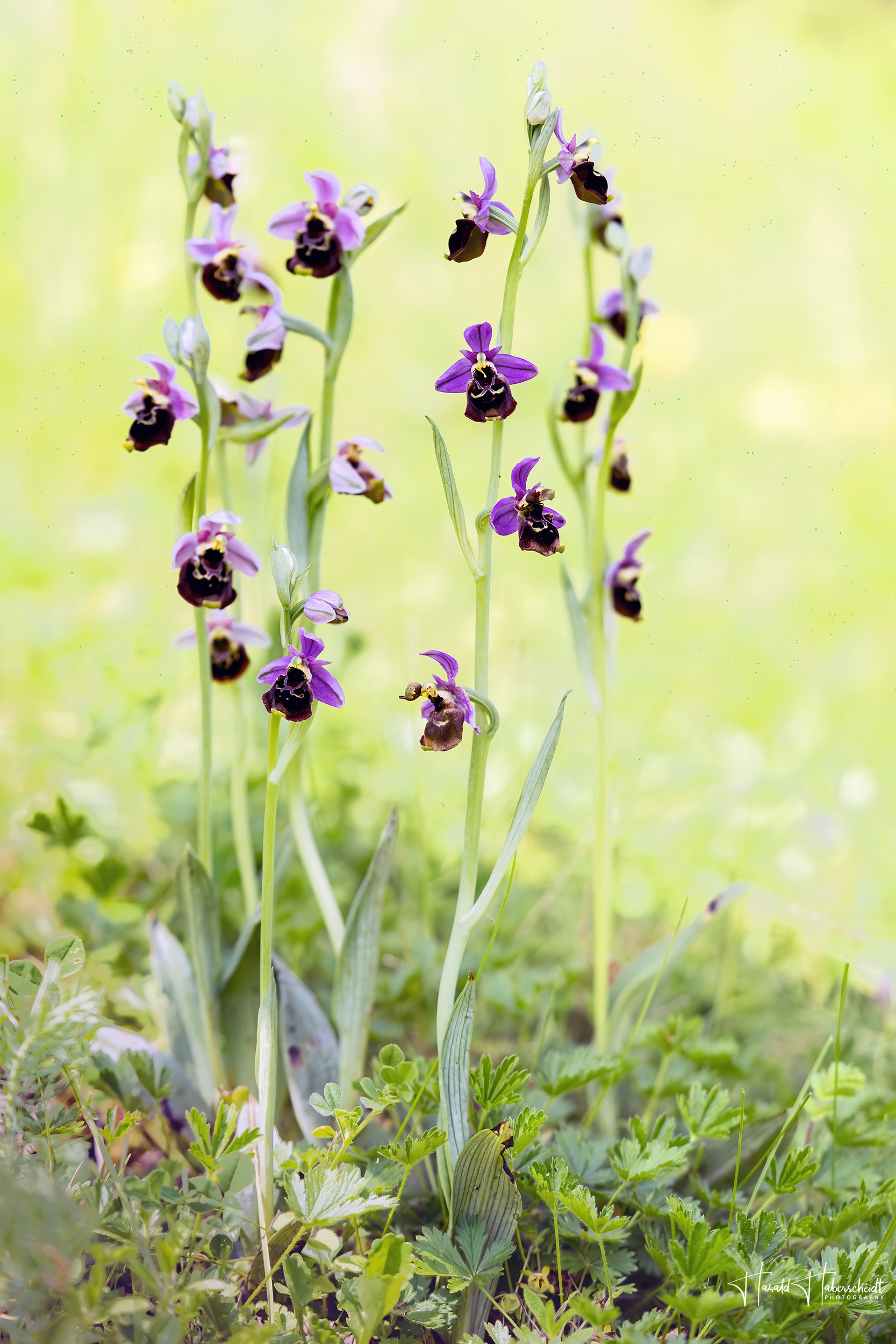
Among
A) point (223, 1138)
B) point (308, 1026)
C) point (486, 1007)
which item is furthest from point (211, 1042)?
point (486, 1007)

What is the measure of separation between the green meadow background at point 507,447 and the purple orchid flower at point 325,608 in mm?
734

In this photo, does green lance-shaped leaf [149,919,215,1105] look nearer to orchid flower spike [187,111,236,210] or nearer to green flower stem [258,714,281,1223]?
green flower stem [258,714,281,1223]

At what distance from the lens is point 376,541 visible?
3.64 metres

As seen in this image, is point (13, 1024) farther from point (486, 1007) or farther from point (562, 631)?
point (562, 631)

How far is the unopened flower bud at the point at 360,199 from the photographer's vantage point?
4.91ft

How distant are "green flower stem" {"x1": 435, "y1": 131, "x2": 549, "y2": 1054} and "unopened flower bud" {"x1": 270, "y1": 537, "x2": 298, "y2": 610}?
23cm

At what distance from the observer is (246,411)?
156 cm

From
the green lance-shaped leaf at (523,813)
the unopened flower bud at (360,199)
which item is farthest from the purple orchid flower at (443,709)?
the unopened flower bud at (360,199)

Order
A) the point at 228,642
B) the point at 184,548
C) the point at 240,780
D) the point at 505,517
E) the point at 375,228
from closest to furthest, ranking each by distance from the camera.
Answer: the point at 505,517 < the point at 184,548 < the point at 375,228 < the point at 228,642 < the point at 240,780

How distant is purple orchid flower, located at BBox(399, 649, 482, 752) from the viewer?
123 centimetres

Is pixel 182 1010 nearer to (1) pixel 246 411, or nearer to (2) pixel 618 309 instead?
(1) pixel 246 411

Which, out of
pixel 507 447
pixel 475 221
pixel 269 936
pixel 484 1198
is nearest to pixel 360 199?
pixel 475 221

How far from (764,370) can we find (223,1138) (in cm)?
413

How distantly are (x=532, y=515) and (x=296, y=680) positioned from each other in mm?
362
